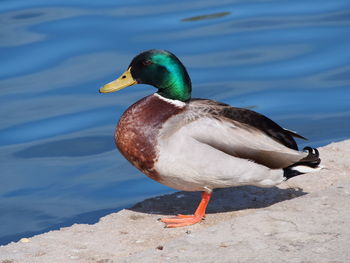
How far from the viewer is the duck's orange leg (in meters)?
5.41

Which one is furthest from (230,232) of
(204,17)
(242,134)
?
(204,17)

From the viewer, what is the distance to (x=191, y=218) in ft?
17.9

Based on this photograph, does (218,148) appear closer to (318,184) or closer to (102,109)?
(318,184)

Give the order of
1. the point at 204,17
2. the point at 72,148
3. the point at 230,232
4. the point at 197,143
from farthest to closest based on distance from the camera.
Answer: the point at 204,17
the point at 72,148
the point at 197,143
the point at 230,232

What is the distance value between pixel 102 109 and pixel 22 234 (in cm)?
216

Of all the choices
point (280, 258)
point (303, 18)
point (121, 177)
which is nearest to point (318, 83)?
point (303, 18)

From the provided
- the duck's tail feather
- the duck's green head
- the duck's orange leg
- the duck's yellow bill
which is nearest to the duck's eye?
the duck's green head

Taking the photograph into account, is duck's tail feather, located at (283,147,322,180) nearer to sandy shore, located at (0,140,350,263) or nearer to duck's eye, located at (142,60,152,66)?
sandy shore, located at (0,140,350,263)

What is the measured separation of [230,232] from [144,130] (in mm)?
837

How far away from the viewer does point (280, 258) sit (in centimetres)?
450

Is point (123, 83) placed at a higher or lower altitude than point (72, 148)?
higher

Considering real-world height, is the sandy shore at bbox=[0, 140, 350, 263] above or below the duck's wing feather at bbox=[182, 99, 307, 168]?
below

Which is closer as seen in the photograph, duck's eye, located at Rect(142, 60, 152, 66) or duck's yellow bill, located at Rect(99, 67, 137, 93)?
duck's eye, located at Rect(142, 60, 152, 66)

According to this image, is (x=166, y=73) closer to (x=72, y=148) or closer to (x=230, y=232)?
(x=230, y=232)
